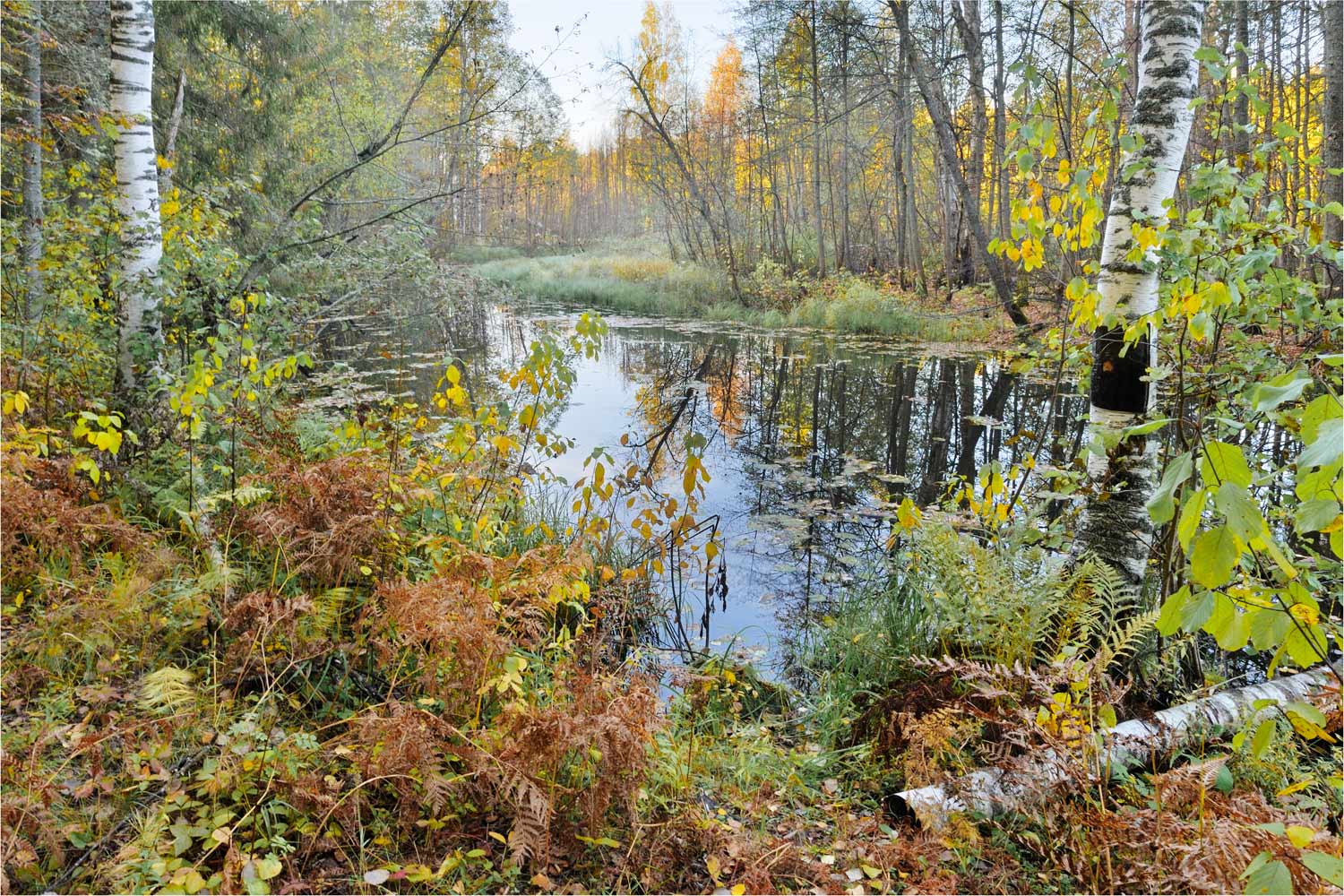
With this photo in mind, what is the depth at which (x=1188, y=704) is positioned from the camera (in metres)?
2.94

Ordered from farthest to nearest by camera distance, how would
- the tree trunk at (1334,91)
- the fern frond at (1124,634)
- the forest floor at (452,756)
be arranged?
the tree trunk at (1334,91) < the fern frond at (1124,634) < the forest floor at (452,756)

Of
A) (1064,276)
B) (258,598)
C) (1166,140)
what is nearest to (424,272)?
(258,598)

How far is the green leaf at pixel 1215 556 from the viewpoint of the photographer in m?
0.97

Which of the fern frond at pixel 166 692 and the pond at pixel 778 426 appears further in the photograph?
the pond at pixel 778 426

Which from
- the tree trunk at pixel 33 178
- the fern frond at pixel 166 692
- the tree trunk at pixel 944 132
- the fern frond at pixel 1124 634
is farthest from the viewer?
the tree trunk at pixel 944 132

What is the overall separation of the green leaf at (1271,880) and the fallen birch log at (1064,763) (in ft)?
4.42

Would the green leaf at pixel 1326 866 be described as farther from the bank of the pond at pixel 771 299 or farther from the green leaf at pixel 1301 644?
the bank of the pond at pixel 771 299

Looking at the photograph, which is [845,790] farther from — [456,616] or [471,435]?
[471,435]

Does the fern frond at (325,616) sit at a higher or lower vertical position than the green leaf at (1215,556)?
lower

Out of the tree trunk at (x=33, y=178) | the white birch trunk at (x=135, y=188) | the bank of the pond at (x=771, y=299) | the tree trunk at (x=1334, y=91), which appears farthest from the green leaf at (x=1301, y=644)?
the bank of the pond at (x=771, y=299)

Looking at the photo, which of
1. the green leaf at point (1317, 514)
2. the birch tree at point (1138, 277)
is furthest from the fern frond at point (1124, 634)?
the green leaf at point (1317, 514)

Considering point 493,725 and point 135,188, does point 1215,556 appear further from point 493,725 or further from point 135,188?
point 135,188

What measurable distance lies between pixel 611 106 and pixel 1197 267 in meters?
17.6

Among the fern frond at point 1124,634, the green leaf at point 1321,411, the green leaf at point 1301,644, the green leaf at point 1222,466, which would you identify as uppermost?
the green leaf at point 1321,411
